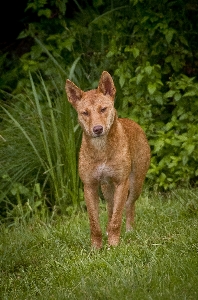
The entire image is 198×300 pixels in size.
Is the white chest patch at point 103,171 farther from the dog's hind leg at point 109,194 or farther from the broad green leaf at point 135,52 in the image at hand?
the broad green leaf at point 135,52

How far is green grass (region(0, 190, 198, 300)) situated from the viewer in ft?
19.9

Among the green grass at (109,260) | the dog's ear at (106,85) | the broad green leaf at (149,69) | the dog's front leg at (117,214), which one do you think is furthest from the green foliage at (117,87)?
the dog's front leg at (117,214)

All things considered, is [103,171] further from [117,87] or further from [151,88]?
[117,87]

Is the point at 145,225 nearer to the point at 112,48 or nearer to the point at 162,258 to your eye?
the point at 162,258

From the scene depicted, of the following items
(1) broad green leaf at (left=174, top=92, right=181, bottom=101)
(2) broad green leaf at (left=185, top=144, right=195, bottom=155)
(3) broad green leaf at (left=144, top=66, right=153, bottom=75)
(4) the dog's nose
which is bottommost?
(2) broad green leaf at (left=185, top=144, right=195, bottom=155)

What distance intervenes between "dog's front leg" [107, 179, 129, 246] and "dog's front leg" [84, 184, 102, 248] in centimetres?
11

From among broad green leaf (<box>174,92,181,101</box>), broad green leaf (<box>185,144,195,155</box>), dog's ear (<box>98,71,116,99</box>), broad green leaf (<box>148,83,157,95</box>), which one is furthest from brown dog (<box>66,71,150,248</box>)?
broad green leaf (<box>174,92,181,101</box>)

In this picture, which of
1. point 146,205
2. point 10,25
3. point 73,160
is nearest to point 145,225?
point 146,205

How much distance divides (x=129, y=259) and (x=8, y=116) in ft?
18.2

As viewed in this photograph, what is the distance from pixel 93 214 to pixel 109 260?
3.46 feet

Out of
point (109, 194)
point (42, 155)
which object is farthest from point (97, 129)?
point (42, 155)

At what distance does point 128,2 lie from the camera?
1291 cm

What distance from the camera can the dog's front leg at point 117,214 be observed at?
780 centimetres

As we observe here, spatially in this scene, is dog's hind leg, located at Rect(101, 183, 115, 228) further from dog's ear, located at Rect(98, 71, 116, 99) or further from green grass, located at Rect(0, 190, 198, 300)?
dog's ear, located at Rect(98, 71, 116, 99)
